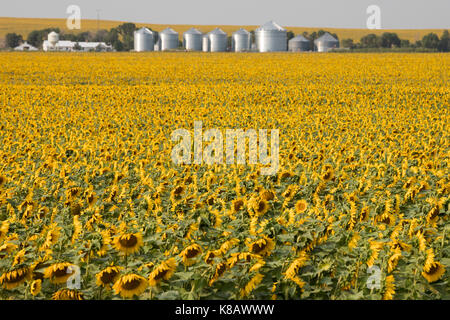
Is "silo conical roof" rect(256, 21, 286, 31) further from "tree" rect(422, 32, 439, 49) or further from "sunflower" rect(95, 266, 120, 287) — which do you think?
"sunflower" rect(95, 266, 120, 287)

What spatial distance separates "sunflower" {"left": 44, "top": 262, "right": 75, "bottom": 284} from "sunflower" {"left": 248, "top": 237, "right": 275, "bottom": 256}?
1319mm

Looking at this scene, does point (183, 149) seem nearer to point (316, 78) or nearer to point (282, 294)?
point (282, 294)

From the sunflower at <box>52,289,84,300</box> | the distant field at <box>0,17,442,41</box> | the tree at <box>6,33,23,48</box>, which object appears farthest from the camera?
the distant field at <box>0,17,442,41</box>

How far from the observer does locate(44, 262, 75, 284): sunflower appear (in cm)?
329

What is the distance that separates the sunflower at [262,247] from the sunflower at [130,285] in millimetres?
885

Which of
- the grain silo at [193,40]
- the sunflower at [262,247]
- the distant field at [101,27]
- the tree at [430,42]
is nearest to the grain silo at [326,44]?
the tree at [430,42]

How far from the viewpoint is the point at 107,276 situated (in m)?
3.36

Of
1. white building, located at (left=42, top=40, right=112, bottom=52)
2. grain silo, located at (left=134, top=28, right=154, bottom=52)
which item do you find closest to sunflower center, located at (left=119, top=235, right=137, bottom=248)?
grain silo, located at (left=134, top=28, right=154, bottom=52)

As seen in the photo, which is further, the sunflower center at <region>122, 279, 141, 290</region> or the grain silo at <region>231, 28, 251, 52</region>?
the grain silo at <region>231, 28, 251, 52</region>

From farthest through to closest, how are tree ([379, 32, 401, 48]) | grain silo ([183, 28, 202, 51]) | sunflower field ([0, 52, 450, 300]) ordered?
tree ([379, 32, 401, 48]) < grain silo ([183, 28, 202, 51]) < sunflower field ([0, 52, 450, 300])

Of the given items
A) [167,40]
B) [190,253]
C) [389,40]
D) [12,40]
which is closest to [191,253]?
[190,253]

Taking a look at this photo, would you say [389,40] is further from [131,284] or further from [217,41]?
[131,284]

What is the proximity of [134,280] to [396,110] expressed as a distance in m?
14.7

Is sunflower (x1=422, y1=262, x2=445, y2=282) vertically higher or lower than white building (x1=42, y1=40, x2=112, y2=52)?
lower
